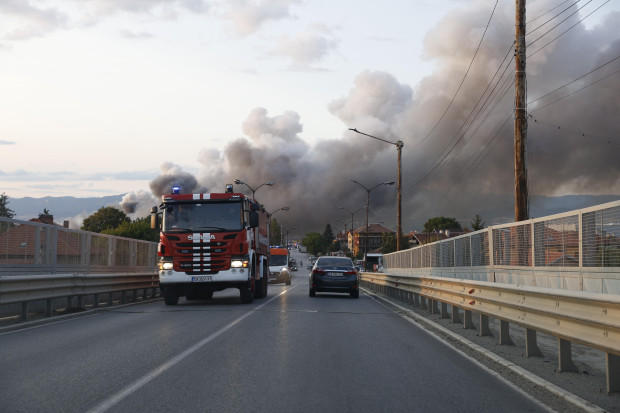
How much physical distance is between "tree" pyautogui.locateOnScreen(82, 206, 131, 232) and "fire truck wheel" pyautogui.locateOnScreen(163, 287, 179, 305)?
118261 millimetres

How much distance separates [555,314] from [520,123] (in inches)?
490

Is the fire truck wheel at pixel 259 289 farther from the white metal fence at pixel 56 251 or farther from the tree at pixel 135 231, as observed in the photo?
the tree at pixel 135 231

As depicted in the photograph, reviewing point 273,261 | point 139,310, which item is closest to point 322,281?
point 139,310

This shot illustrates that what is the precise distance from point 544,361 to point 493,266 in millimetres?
7681

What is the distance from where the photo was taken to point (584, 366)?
28.4ft

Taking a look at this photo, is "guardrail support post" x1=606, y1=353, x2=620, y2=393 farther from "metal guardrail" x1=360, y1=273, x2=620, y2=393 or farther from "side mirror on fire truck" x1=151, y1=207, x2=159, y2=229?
"side mirror on fire truck" x1=151, y1=207, x2=159, y2=229

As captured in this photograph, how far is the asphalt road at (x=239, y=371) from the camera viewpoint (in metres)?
6.18

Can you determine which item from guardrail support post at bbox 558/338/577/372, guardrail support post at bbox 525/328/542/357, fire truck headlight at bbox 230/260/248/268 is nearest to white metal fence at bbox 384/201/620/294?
guardrail support post at bbox 525/328/542/357

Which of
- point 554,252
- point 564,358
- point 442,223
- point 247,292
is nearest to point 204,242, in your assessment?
point 247,292

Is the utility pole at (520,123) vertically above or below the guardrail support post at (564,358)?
above

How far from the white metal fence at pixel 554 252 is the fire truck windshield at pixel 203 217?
6592 mm

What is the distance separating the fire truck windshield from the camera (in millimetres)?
19094

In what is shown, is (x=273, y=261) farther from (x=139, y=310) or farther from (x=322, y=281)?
(x=139, y=310)

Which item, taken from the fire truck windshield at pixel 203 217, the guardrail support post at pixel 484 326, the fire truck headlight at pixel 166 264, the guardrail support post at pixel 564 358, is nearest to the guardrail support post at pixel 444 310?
the guardrail support post at pixel 484 326
